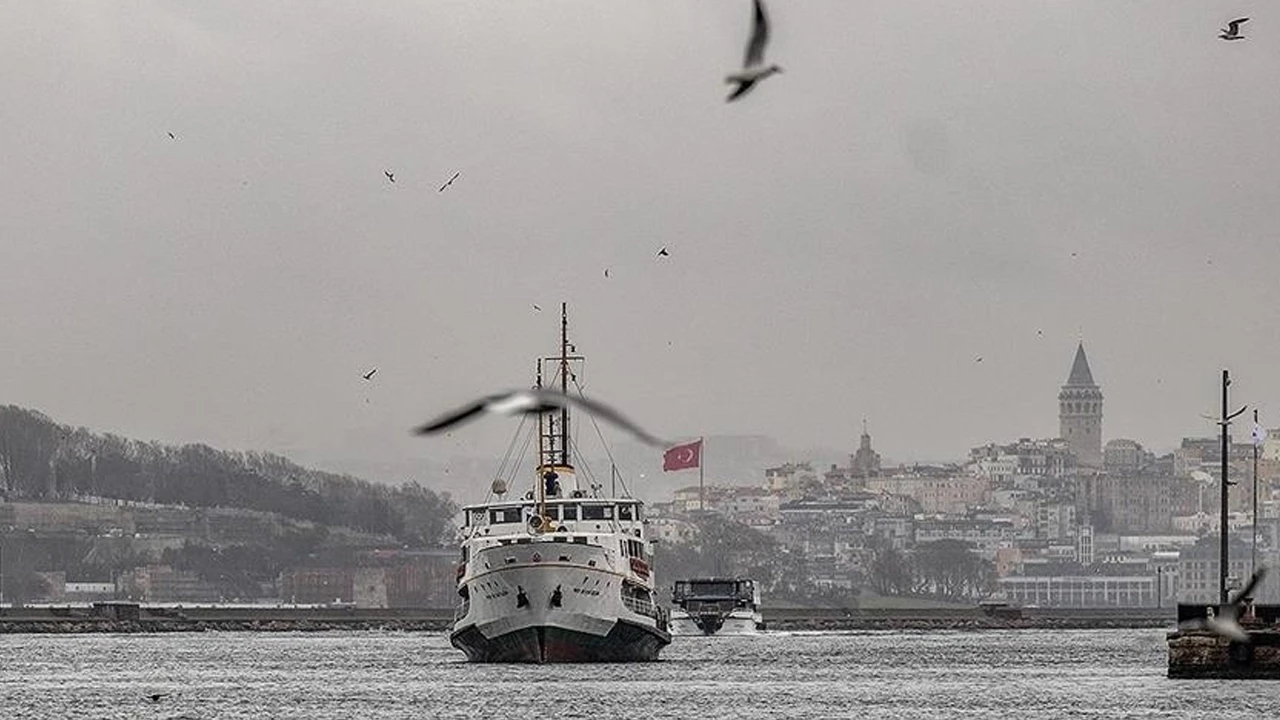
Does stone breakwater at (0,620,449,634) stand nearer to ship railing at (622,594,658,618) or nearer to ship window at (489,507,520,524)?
ship railing at (622,594,658,618)

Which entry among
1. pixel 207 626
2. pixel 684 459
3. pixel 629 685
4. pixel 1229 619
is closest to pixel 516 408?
pixel 1229 619

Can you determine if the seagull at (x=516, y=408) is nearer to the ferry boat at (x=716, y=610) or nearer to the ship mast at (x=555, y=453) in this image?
the ship mast at (x=555, y=453)

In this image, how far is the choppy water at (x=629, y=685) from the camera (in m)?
72.4

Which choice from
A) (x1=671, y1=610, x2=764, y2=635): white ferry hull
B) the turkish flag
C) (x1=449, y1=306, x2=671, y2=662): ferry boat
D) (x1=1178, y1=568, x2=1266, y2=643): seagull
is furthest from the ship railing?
(x1=671, y1=610, x2=764, y2=635): white ferry hull

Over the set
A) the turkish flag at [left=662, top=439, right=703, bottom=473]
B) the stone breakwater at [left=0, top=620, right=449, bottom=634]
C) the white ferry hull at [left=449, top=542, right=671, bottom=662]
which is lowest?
the stone breakwater at [left=0, top=620, right=449, bottom=634]

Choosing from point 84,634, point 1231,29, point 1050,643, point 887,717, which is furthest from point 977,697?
point 84,634

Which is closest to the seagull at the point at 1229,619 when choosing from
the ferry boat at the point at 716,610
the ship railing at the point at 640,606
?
the ship railing at the point at 640,606

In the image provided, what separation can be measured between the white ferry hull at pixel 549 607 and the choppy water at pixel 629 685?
111cm

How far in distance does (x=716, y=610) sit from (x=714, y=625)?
2312 mm

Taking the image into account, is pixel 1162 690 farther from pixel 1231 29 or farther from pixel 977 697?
pixel 1231 29

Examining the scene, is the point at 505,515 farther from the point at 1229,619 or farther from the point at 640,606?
the point at 1229,619

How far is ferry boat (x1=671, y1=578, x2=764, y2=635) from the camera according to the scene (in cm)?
15662

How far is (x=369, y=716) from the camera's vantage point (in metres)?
70.9

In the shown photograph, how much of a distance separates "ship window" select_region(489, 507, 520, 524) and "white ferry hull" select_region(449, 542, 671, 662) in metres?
2.31
